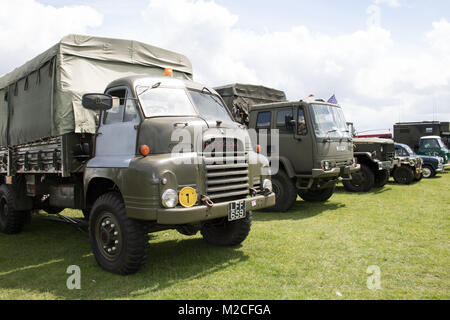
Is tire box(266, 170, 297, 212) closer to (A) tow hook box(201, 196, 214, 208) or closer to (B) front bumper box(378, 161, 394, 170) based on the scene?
(B) front bumper box(378, 161, 394, 170)

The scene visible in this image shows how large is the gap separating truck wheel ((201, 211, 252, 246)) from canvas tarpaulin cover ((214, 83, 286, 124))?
15.6 ft

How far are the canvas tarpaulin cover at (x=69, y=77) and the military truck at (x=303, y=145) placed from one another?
9.30 ft

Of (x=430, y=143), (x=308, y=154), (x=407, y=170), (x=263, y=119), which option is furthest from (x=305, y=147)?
(x=430, y=143)

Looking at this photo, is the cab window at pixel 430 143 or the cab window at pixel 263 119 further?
the cab window at pixel 430 143

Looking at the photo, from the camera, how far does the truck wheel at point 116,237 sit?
4398 millimetres

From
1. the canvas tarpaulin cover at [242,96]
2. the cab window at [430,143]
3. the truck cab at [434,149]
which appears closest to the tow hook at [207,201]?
the canvas tarpaulin cover at [242,96]

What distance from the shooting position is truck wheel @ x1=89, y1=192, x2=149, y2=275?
4398mm

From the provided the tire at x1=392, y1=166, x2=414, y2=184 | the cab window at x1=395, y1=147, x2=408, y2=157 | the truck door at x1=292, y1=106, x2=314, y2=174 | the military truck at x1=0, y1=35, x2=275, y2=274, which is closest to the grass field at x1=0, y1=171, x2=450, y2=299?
the military truck at x1=0, y1=35, x2=275, y2=274

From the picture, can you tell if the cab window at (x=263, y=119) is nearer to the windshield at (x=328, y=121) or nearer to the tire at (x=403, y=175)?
the windshield at (x=328, y=121)

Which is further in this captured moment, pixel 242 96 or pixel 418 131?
pixel 418 131

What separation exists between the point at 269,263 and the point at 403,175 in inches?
445

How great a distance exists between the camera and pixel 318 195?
10336 millimetres

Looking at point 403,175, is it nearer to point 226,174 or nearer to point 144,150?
point 226,174
